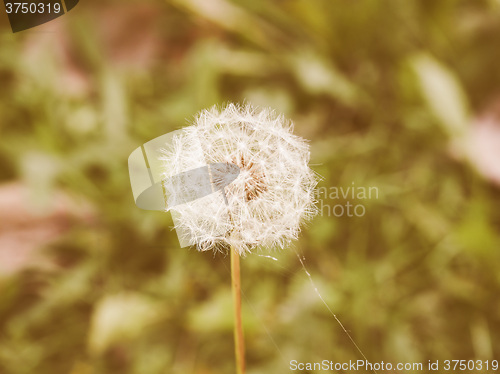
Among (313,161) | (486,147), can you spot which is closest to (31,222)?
(313,161)

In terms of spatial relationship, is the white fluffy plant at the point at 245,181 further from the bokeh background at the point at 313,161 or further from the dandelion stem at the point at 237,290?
the bokeh background at the point at 313,161

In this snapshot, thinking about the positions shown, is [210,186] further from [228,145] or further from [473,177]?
[473,177]

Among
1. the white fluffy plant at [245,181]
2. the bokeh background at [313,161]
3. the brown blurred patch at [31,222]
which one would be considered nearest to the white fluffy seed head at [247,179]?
the white fluffy plant at [245,181]

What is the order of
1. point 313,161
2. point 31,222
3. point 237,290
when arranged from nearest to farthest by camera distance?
point 237,290, point 313,161, point 31,222

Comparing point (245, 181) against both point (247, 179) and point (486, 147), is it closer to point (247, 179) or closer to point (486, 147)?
point (247, 179)

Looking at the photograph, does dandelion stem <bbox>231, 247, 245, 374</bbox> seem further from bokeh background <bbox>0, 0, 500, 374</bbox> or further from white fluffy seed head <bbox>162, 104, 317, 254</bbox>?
bokeh background <bbox>0, 0, 500, 374</bbox>

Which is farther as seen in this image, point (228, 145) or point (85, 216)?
point (85, 216)

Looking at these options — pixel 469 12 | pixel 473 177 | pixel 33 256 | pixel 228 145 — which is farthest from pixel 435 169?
pixel 33 256
